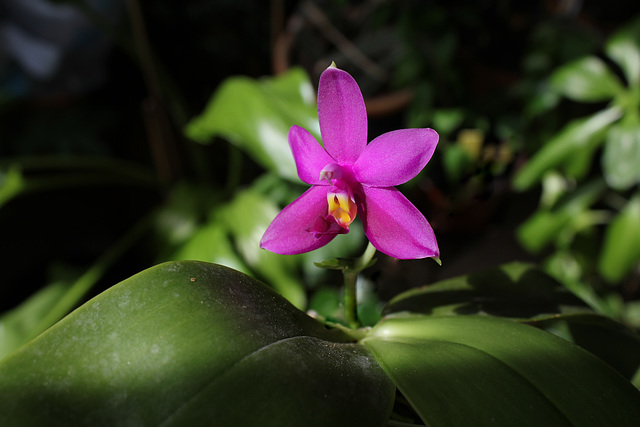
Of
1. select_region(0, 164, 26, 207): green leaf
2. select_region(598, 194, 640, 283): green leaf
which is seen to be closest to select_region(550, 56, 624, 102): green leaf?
select_region(598, 194, 640, 283): green leaf

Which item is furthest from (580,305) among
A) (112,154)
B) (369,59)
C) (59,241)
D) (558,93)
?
(112,154)

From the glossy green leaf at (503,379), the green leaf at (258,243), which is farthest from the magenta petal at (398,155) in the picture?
the green leaf at (258,243)

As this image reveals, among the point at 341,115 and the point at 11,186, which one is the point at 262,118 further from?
the point at 341,115

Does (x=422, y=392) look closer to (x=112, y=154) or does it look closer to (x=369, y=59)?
(x=369, y=59)

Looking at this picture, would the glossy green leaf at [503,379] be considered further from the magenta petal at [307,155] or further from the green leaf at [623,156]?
the green leaf at [623,156]

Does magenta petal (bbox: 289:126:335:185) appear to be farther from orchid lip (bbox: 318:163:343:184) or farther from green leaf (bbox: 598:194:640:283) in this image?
green leaf (bbox: 598:194:640:283)

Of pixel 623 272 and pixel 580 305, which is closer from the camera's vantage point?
pixel 580 305
